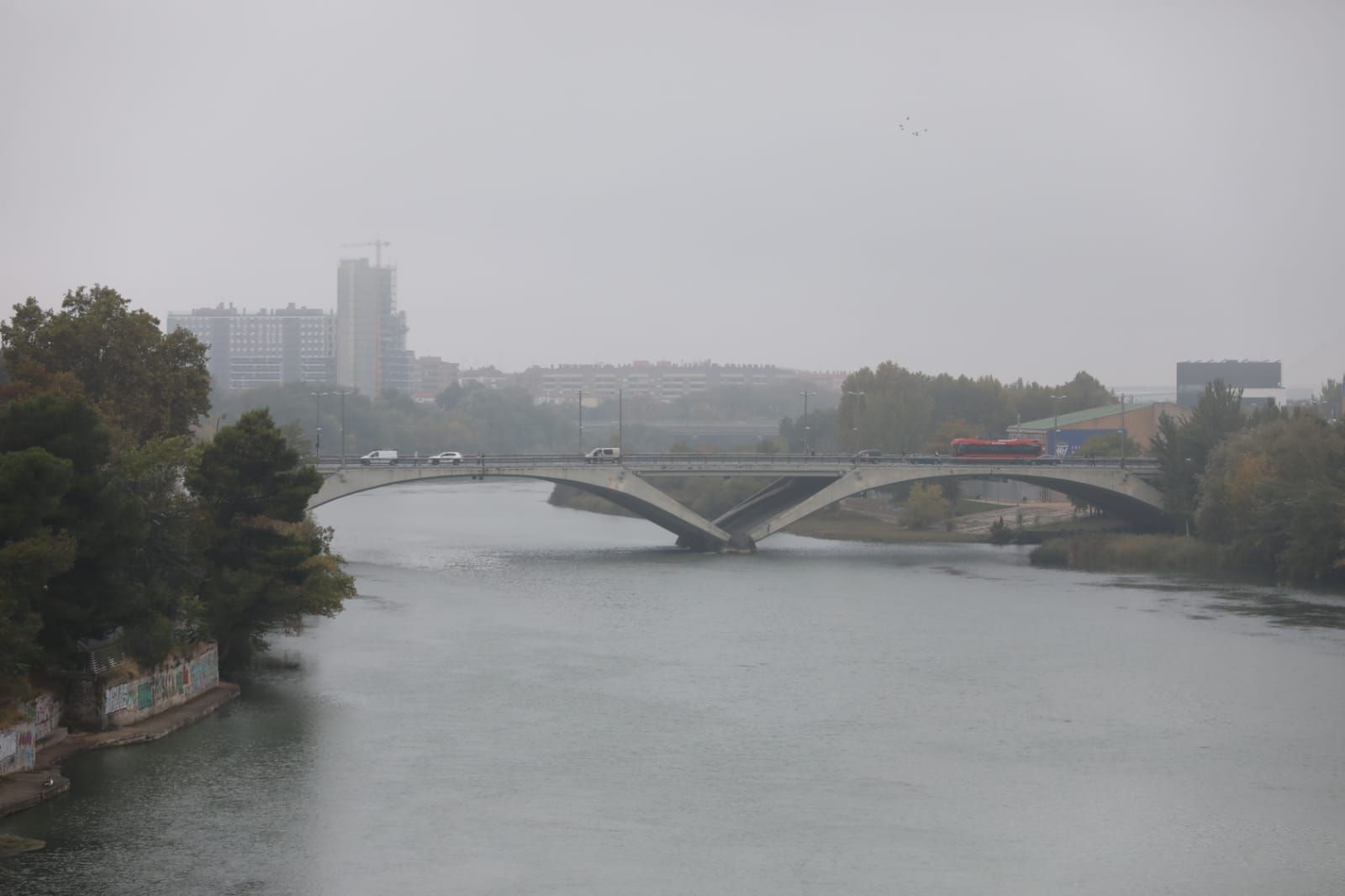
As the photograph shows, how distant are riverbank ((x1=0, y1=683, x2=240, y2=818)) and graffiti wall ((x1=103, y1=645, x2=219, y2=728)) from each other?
16 centimetres

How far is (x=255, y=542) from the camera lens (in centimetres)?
3706

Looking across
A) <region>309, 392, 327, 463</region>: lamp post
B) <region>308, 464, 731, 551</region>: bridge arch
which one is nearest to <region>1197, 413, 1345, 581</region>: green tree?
<region>308, 464, 731, 551</region>: bridge arch

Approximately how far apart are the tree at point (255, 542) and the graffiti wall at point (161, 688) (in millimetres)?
1543

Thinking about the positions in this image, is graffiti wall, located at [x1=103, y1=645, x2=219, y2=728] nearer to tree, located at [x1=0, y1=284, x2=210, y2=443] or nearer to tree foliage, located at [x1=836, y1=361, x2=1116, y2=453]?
tree, located at [x1=0, y1=284, x2=210, y2=443]

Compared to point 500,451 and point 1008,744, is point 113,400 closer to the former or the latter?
point 1008,744

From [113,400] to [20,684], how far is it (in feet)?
60.5

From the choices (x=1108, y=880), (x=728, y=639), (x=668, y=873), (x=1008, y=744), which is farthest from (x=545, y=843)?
(x=728, y=639)

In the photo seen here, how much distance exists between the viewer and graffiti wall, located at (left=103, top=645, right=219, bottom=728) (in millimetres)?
29828

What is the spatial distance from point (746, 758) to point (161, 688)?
11923 mm

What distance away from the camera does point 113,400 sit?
4350 cm

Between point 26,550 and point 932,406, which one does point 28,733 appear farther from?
point 932,406

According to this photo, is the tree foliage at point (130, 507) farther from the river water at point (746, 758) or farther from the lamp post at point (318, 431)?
the lamp post at point (318, 431)

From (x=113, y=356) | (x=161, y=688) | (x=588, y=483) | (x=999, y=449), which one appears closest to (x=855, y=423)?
(x=999, y=449)

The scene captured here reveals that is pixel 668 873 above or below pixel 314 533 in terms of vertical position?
below
